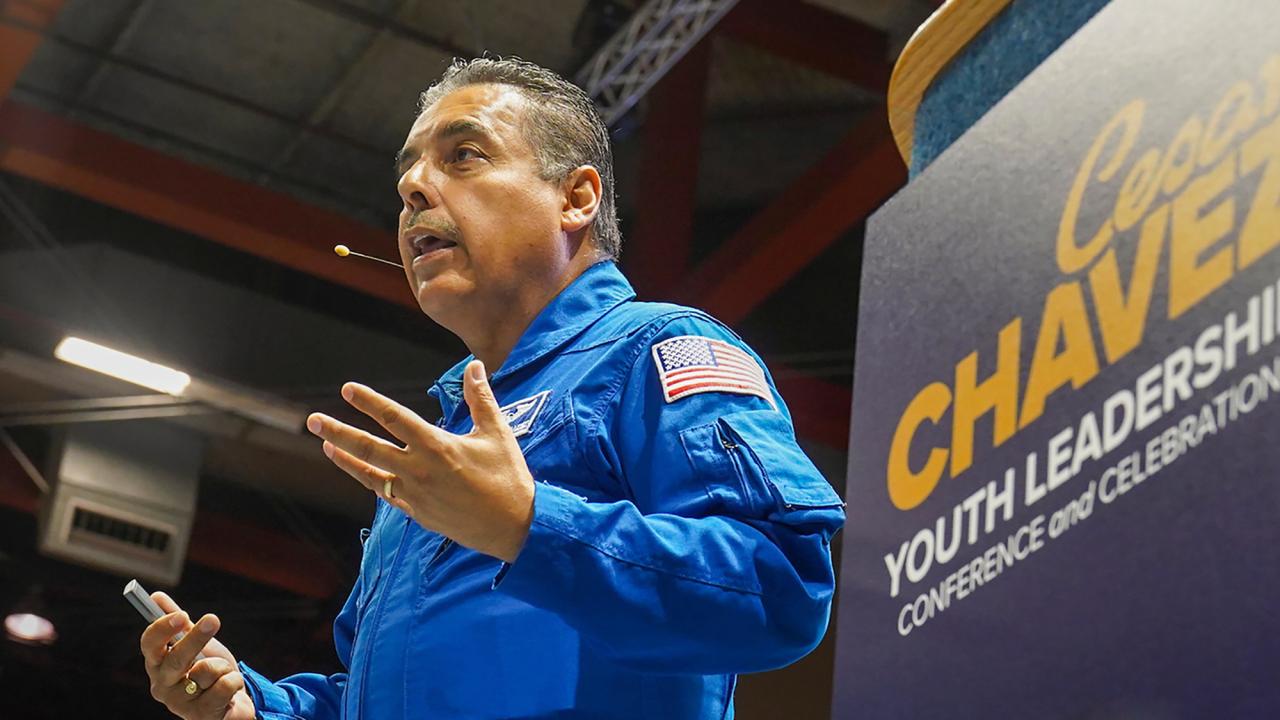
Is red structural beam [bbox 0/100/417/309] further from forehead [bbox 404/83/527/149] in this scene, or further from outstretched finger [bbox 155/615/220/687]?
outstretched finger [bbox 155/615/220/687]

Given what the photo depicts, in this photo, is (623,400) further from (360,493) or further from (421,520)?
(360,493)

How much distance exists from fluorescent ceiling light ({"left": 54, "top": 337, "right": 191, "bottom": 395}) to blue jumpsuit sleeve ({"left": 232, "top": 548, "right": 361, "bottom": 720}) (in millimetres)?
6147

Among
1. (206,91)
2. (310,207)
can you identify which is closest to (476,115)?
(310,207)

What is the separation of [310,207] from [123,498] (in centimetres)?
214

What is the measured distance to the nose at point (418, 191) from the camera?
4.75ft

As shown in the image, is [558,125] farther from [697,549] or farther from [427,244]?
[697,549]

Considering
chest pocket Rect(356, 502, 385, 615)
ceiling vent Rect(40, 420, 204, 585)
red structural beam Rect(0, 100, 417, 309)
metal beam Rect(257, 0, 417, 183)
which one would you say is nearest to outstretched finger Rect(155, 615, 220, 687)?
chest pocket Rect(356, 502, 385, 615)

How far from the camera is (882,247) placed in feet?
3.98

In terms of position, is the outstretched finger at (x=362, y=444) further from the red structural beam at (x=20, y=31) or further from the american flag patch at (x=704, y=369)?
the red structural beam at (x=20, y=31)

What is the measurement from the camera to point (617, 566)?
3.34 ft

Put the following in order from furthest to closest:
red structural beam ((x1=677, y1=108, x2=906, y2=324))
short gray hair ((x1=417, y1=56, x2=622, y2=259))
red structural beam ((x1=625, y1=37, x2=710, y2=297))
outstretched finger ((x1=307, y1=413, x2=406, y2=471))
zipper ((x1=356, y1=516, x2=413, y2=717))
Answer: red structural beam ((x1=625, y1=37, x2=710, y2=297)) → red structural beam ((x1=677, y1=108, x2=906, y2=324)) → short gray hair ((x1=417, y1=56, x2=622, y2=259)) → zipper ((x1=356, y1=516, x2=413, y2=717)) → outstretched finger ((x1=307, y1=413, x2=406, y2=471))

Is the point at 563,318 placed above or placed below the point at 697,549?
above

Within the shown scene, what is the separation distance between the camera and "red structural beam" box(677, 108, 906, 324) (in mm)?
6062

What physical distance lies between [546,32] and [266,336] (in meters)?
2.41
